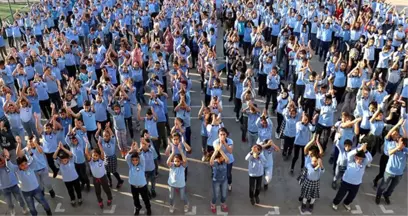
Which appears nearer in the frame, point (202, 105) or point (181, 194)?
point (181, 194)

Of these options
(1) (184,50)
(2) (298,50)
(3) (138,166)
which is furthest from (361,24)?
(3) (138,166)

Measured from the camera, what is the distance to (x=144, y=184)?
6977 mm

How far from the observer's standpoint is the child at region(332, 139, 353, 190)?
279 inches

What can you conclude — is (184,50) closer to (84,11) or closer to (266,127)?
(266,127)

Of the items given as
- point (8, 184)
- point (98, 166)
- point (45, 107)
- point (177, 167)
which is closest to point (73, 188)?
point (98, 166)

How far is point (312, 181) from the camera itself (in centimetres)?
704

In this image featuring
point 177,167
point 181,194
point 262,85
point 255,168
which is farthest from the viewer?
point 262,85

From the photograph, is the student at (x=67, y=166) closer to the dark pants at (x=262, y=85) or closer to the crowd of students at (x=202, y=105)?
the crowd of students at (x=202, y=105)

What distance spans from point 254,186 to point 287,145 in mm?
1659

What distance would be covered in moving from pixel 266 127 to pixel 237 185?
1.38 metres

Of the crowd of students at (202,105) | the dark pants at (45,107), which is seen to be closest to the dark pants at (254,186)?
the crowd of students at (202,105)

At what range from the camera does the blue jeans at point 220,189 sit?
7.17m

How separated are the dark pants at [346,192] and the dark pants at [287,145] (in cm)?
159

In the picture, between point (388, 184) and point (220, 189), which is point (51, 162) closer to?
point (220, 189)
